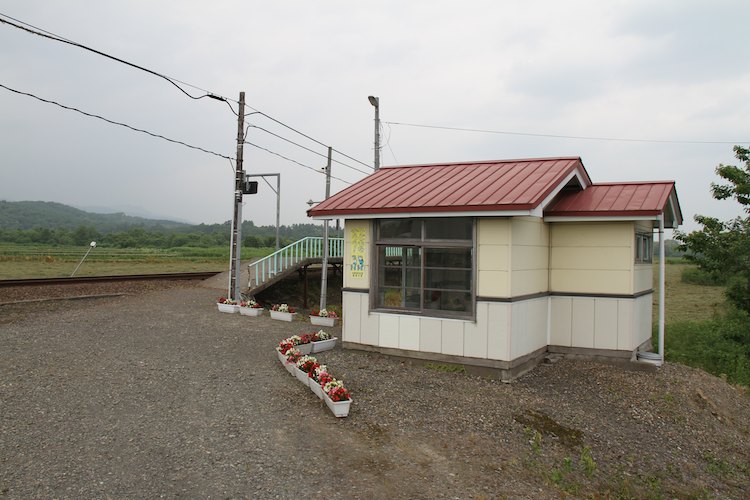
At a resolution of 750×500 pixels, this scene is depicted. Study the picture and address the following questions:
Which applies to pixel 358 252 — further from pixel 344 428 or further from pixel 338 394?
pixel 344 428

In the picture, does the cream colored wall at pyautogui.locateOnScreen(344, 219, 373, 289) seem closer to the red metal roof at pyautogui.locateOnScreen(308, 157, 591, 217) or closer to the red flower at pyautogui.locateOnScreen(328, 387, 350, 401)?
the red metal roof at pyautogui.locateOnScreen(308, 157, 591, 217)

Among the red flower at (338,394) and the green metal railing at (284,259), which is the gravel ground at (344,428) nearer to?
the red flower at (338,394)

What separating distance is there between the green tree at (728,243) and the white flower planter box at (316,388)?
1083cm

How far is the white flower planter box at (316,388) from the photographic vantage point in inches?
265

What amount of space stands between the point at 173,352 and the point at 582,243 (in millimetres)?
6999

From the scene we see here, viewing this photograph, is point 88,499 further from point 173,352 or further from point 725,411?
point 725,411

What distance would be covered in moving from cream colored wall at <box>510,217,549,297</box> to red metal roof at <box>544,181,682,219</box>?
520 millimetres

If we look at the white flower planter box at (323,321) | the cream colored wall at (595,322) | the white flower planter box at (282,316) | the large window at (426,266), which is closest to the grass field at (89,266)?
the white flower planter box at (282,316)

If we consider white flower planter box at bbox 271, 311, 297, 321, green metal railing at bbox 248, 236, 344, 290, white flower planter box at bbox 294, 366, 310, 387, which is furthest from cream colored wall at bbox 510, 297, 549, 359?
green metal railing at bbox 248, 236, 344, 290

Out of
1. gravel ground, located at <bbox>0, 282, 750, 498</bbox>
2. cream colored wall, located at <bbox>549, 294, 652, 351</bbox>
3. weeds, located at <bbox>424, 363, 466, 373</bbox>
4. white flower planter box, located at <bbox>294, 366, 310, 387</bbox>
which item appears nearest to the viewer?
gravel ground, located at <bbox>0, 282, 750, 498</bbox>

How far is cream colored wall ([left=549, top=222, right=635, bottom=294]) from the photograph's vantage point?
29.6ft

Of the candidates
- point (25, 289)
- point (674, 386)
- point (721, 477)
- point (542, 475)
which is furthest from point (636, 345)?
point (25, 289)

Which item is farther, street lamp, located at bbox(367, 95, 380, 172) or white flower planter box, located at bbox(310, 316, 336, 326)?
street lamp, located at bbox(367, 95, 380, 172)

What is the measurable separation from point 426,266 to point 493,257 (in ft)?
3.48
